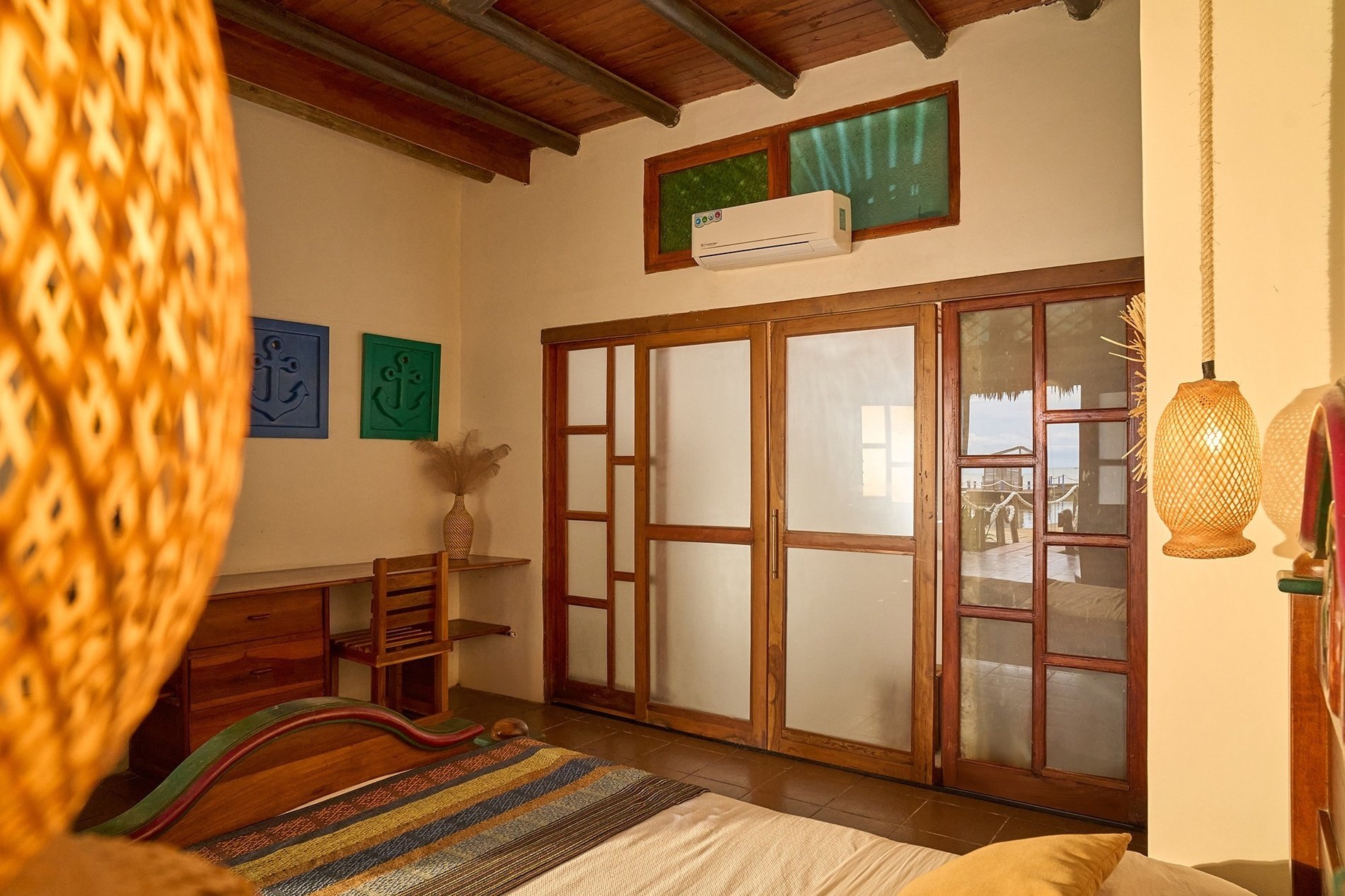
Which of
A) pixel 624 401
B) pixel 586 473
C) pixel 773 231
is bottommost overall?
pixel 586 473

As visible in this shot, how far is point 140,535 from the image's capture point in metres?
0.14

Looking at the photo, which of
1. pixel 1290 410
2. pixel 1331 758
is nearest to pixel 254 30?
pixel 1290 410

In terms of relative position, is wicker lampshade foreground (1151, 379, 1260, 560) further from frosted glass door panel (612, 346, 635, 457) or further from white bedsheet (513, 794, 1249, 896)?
frosted glass door panel (612, 346, 635, 457)

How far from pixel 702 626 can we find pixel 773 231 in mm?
2094

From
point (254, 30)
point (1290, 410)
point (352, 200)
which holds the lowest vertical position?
point (1290, 410)

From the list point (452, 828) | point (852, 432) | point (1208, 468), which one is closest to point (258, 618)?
point (452, 828)

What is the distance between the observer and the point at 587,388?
5.18 meters

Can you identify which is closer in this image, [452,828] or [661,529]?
[452,828]

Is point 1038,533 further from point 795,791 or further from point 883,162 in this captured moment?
point 883,162

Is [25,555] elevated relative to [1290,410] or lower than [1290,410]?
lower

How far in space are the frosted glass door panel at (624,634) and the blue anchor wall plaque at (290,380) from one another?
1897mm

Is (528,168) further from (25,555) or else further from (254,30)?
(25,555)

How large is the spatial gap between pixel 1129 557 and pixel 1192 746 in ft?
5.98

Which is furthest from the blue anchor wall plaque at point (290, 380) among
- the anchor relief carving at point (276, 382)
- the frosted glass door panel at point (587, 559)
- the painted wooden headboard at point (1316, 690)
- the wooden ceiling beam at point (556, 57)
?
the painted wooden headboard at point (1316, 690)
